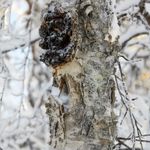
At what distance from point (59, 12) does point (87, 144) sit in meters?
0.36

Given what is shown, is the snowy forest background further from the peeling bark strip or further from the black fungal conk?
the black fungal conk

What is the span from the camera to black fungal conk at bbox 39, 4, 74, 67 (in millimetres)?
1485

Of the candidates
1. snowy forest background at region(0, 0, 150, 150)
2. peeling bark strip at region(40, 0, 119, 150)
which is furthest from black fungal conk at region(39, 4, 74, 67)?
snowy forest background at region(0, 0, 150, 150)

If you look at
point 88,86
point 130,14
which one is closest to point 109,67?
point 88,86

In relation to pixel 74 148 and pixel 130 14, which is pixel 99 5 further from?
pixel 130 14

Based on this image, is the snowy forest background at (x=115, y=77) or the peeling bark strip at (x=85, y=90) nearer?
the peeling bark strip at (x=85, y=90)

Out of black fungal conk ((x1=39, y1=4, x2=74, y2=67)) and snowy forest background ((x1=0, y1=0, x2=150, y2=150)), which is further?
snowy forest background ((x1=0, y1=0, x2=150, y2=150))

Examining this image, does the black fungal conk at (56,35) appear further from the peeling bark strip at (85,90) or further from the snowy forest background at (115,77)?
the snowy forest background at (115,77)

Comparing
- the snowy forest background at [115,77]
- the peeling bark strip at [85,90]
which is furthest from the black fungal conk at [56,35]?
the snowy forest background at [115,77]

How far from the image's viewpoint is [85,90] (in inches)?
60.3

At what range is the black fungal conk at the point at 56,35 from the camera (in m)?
1.49

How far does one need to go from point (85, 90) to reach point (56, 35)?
0.17 metres

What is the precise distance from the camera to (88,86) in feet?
5.03

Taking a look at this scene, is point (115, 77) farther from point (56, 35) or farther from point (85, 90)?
point (56, 35)
